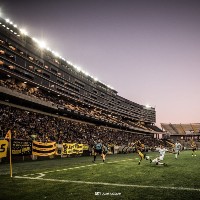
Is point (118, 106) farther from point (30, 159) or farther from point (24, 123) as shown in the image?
point (30, 159)

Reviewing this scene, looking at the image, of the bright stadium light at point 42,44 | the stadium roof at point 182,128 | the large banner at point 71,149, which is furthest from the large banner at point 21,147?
the stadium roof at point 182,128

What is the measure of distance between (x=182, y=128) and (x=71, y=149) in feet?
278

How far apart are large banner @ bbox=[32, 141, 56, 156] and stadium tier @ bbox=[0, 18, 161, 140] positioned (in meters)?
15.1

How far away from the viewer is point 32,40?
58.3 m

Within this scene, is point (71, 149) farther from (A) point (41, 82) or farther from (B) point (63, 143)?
(A) point (41, 82)

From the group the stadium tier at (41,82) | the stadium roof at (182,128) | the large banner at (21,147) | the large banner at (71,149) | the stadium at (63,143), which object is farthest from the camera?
the stadium roof at (182,128)

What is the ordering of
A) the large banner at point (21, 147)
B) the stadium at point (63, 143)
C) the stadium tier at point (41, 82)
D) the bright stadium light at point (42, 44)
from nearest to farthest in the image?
1. the stadium at point (63, 143)
2. the large banner at point (21, 147)
3. the stadium tier at point (41, 82)
4. the bright stadium light at point (42, 44)

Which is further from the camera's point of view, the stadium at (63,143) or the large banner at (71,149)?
the large banner at (71,149)

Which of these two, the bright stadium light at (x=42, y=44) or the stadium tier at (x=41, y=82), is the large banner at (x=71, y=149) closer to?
the stadium tier at (x=41, y=82)

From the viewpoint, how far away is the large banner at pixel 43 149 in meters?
23.2

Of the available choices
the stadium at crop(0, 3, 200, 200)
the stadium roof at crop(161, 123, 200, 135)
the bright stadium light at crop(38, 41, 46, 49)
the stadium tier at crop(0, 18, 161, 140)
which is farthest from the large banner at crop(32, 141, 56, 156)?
the stadium roof at crop(161, 123, 200, 135)

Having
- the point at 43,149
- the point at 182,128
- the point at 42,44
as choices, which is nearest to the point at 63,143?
the point at 43,149

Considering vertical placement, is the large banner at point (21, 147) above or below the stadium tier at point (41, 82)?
below

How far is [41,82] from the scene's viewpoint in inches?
2293
